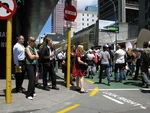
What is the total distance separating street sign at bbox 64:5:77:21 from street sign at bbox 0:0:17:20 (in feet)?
10.3

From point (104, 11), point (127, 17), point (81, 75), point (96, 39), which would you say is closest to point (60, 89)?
point (81, 75)

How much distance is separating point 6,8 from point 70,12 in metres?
3.50

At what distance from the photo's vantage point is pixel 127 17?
4085 inches

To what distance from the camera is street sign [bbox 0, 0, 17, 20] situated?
6.79 m

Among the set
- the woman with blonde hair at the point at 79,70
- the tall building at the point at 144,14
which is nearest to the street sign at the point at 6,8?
the woman with blonde hair at the point at 79,70

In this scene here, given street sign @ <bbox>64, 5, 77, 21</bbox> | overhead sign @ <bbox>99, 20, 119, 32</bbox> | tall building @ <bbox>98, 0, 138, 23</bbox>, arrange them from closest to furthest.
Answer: street sign @ <bbox>64, 5, 77, 21</bbox> < overhead sign @ <bbox>99, 20, 119, 32</bbox> < tall building @ <bbox>98, 0, 138, 23</bbox>

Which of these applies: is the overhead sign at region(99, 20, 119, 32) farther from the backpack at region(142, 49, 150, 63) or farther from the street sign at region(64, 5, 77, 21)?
the street sign at region(64, 5, 77, 21)

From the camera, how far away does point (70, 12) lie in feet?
32.6

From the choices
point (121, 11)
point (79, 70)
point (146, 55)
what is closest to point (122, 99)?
point (79, 70)

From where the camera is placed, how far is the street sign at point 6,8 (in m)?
6.79

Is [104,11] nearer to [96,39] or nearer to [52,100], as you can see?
[96,39]

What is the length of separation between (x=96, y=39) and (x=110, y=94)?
47220 millimetres

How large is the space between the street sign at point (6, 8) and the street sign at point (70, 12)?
3.13 meters

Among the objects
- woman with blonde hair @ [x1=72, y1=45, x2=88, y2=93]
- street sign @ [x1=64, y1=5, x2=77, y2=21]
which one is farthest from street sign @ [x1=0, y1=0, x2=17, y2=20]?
woman with blonde hair @ [x1=72, y1=45, x2=88, y2=93]
